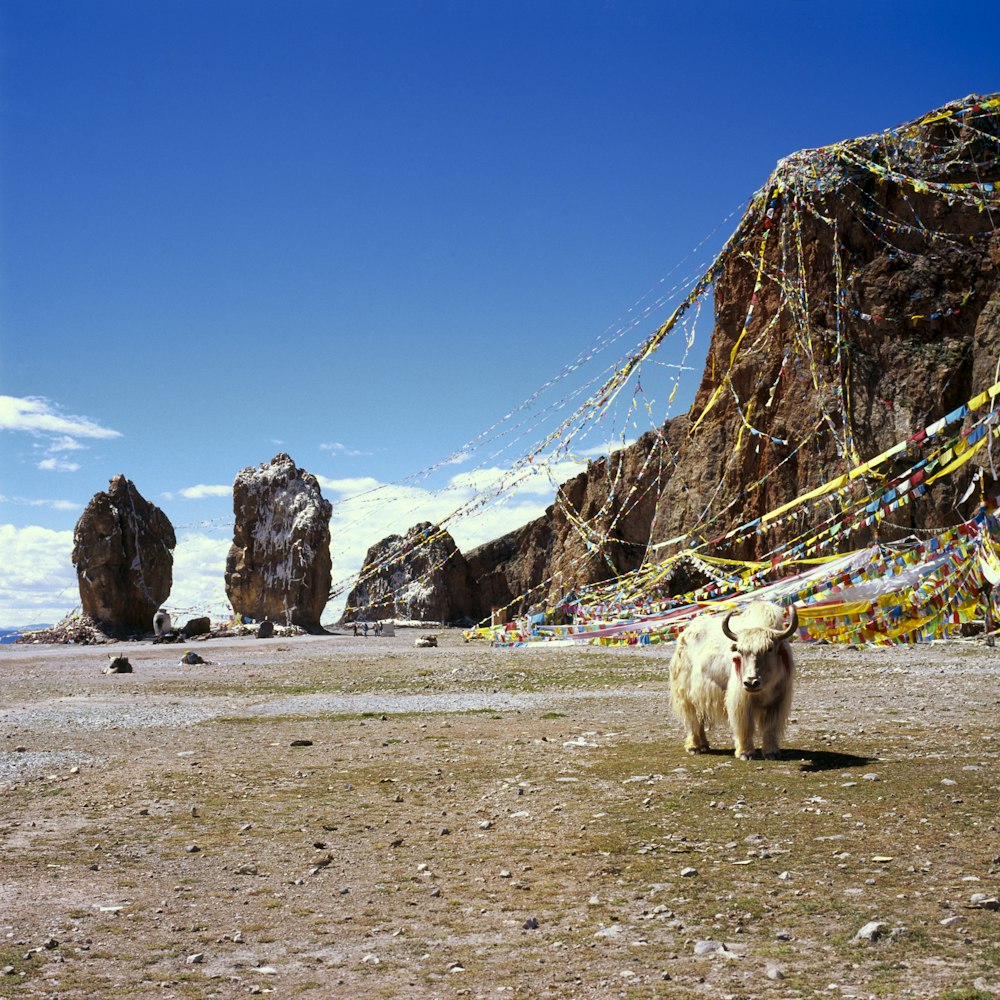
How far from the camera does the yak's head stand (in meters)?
10.8

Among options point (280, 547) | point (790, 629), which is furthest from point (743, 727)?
point (280, 547)

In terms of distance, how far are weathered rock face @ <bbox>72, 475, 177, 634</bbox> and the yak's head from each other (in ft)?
163

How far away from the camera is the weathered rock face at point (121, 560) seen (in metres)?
55.9

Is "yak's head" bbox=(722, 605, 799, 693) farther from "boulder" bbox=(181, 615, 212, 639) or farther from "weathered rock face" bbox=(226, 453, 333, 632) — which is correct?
"weathered rock face" bbox=(226, 453, 333, 632)

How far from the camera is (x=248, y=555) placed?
205 feet

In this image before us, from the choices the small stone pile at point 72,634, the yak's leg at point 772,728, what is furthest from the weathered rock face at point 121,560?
the yak's leg at point 772,728

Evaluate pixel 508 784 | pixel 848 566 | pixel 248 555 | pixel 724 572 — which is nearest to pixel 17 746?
pixel 508 784

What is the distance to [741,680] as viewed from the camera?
11.1 metres

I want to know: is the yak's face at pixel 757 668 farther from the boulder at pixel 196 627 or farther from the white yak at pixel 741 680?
the boulder at pixel 196 627

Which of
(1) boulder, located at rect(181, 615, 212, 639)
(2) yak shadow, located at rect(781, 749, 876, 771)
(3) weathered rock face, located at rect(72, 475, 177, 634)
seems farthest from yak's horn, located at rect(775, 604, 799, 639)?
(3) weathered rock face, located at rect(72, 475, 177, 634)

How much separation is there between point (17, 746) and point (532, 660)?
1620 centimetres

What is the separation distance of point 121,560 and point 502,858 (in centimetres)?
5287

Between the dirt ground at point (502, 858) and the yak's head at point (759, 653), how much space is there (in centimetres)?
84

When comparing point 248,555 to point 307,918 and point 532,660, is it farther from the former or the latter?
point 307,918
